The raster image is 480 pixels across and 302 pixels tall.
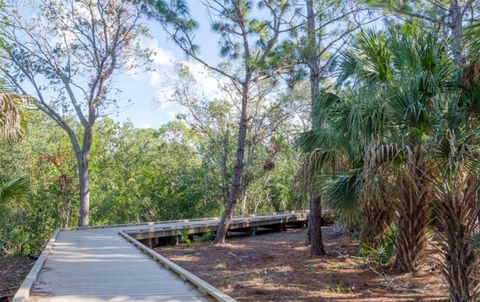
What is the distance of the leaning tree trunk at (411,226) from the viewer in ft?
24.1

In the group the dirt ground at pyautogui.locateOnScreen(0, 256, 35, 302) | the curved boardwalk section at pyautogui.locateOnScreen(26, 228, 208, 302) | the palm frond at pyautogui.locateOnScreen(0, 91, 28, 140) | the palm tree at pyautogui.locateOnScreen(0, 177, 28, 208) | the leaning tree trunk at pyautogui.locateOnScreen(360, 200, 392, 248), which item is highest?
the palm frond at pyautogui.locateOnScreen(0, 91, 28, 140)

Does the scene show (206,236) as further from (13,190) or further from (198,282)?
(198,282)

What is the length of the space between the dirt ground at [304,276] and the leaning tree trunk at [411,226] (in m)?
0.24

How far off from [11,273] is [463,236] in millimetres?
9024

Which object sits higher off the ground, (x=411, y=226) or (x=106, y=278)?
(x=411, y=226)

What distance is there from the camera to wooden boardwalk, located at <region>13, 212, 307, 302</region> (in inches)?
209

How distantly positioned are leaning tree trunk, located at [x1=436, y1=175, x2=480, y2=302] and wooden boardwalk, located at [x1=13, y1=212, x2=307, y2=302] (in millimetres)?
2851

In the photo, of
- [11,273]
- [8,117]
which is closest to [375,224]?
[8,117]

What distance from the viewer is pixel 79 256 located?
28.8ft

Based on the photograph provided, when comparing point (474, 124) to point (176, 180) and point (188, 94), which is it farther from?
point (176, 180)

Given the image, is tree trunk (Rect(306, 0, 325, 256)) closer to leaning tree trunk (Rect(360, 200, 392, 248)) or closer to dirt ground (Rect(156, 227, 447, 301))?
dirt ground (Rect(156, 227, 447, 301))

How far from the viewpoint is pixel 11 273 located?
10.0 metres

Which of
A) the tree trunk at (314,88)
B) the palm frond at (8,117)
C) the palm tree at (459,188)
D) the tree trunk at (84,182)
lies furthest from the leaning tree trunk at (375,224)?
the tree trunk at (84,182)

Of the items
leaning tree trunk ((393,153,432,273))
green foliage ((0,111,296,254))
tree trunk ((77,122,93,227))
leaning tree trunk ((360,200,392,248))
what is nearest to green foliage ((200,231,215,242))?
tree trunk ((77,122,93,227))
